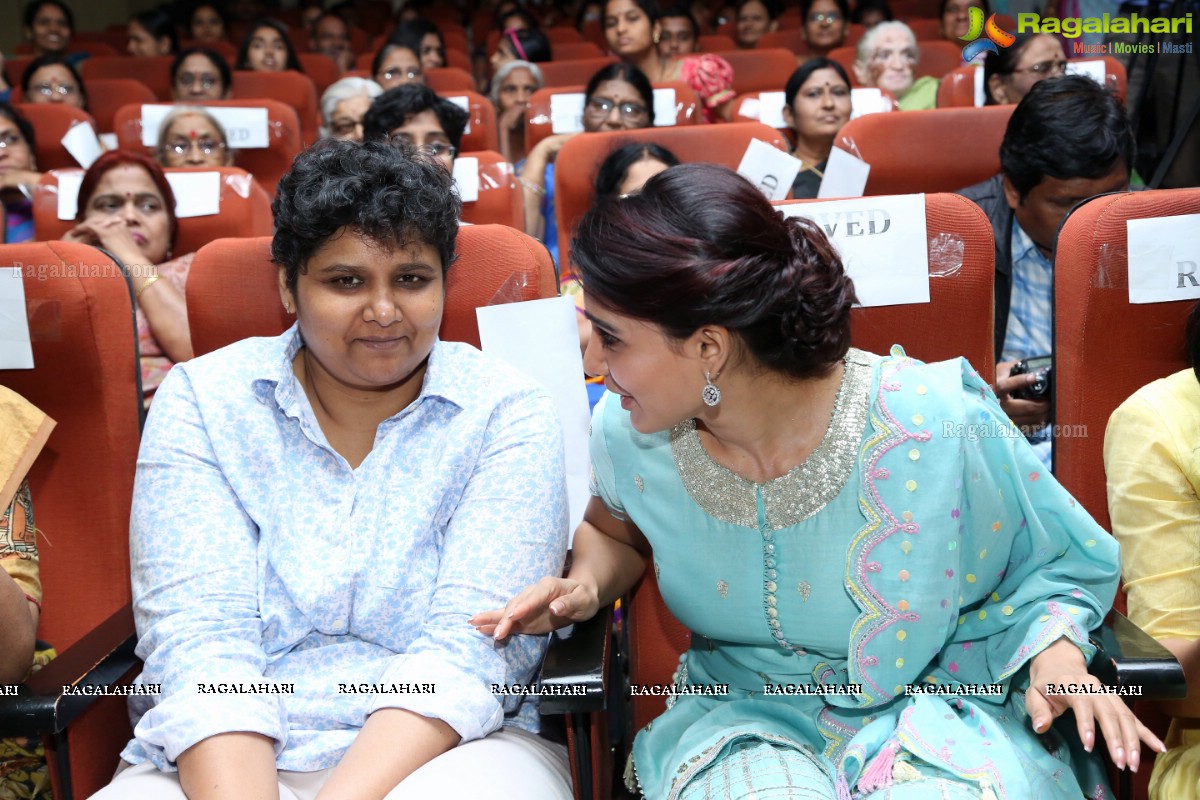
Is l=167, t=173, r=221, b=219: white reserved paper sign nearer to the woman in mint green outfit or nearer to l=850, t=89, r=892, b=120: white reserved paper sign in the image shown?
the woman in mint green outfit

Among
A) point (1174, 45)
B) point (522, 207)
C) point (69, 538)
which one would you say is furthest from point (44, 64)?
point (1174, 45)

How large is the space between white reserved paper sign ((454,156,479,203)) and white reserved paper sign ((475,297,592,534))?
1.18 meters

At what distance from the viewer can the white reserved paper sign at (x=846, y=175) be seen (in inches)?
113

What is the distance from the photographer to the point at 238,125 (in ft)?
13.0

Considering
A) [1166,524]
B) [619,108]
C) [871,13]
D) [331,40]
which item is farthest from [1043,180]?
[331,40]

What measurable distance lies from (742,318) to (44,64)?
5.06 metres

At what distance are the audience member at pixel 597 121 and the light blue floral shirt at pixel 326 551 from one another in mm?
2282

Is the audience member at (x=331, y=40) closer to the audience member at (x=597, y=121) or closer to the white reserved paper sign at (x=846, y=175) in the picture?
the audience member at (x=597, y=121)

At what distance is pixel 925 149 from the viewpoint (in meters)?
2.97

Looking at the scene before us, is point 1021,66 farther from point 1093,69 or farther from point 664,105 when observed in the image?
point 664,105

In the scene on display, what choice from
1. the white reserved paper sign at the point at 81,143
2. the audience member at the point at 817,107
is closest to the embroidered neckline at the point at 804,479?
the audience member at the point at 817,107

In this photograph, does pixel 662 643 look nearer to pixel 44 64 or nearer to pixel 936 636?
pixel 936 636

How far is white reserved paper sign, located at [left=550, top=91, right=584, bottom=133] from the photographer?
Result: 4055 millimetres

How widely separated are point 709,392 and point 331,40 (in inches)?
268
